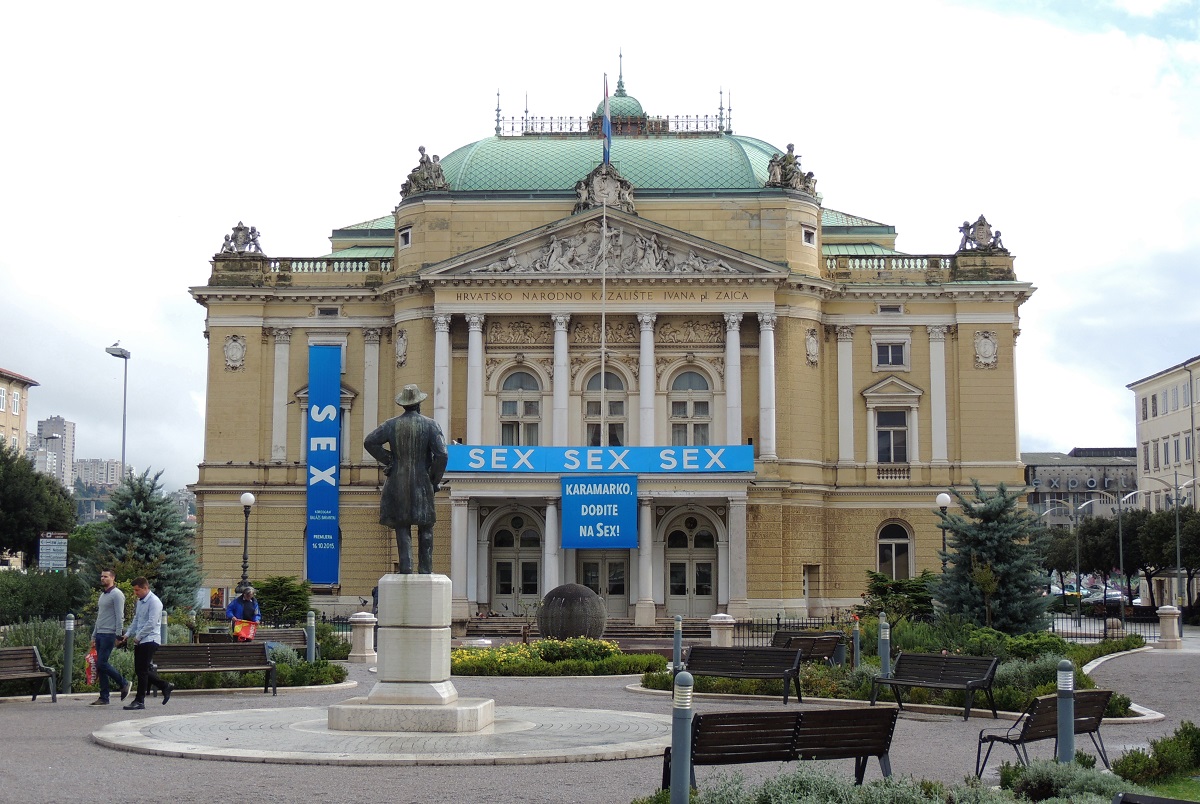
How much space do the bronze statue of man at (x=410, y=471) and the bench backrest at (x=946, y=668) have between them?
8484 mm

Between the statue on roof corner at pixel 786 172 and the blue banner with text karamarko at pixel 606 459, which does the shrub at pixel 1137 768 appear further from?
the statue on roof corner at pixel 786 172

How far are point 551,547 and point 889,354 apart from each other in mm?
16630

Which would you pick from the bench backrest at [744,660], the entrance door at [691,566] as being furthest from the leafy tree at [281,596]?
the bench backrest at [744,660]

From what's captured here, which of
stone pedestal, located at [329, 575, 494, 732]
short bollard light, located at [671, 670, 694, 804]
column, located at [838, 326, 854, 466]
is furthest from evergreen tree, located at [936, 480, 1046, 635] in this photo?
short bollard light, located at [671, 670, 694, 804]

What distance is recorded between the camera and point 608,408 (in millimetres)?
58375

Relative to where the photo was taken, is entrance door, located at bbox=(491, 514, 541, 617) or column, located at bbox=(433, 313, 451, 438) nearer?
column, located at bbox=(433, 313, 451, 438)

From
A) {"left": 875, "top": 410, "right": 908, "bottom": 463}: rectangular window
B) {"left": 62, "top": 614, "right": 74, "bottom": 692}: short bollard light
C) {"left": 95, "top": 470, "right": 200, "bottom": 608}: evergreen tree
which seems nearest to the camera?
{"left": 62, "top": 614, "right": 74, "bottom": 692}: short bollard light

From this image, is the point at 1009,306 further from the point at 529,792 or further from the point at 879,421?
the point at 529,792

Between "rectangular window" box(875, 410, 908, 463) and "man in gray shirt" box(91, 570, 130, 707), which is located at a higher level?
"rectangular window" box(875, 410, 908, 463)

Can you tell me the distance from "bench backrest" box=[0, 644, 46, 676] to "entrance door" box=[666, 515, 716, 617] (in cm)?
3523

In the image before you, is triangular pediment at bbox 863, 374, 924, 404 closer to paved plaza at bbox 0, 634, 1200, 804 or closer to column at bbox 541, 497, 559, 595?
column at bbox 541, 497, 559, 595

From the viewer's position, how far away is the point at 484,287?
187 feet

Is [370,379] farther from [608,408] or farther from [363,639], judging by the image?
[363,639]

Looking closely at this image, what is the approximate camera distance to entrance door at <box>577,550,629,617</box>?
57.7 metres
